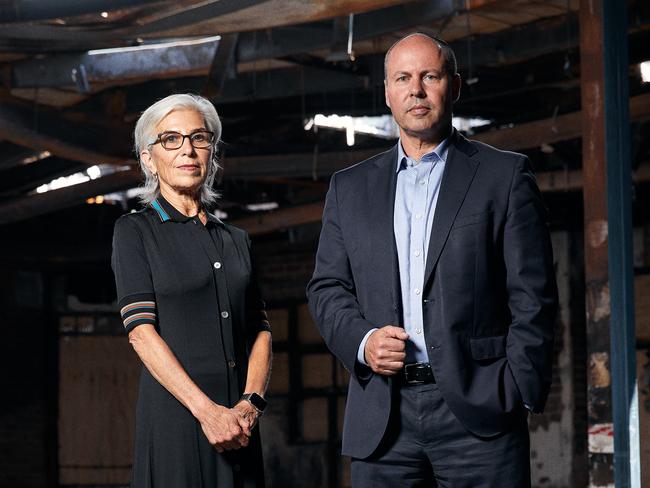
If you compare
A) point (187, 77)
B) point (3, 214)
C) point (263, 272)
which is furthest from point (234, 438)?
point (263, 272)

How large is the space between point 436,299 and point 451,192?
26 centimetres

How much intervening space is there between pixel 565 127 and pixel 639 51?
0.62 m

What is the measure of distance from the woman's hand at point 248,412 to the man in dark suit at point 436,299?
0.24 metres

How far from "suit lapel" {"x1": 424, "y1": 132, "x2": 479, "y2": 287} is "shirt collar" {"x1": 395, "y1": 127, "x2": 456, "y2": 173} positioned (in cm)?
2

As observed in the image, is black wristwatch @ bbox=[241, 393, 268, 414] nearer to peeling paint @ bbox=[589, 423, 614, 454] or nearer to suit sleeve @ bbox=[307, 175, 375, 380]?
suit sleeve @ bbox=[307, 175, 375, 380]

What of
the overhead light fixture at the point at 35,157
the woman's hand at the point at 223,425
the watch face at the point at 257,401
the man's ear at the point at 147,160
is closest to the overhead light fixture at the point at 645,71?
the overhead light fixture at the point at 35,157

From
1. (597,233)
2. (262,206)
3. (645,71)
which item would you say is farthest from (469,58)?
(262,206)

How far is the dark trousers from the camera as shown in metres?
2.45

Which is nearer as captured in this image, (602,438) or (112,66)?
(602,438)

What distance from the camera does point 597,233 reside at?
5301 millimetres

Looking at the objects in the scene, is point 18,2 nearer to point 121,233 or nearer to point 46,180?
point 121,233

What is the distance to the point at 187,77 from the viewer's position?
798 centimetres

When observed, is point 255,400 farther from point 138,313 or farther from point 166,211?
point 166,211

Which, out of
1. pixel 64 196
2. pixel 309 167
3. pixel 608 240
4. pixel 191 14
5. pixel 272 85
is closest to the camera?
pixel 608 240
